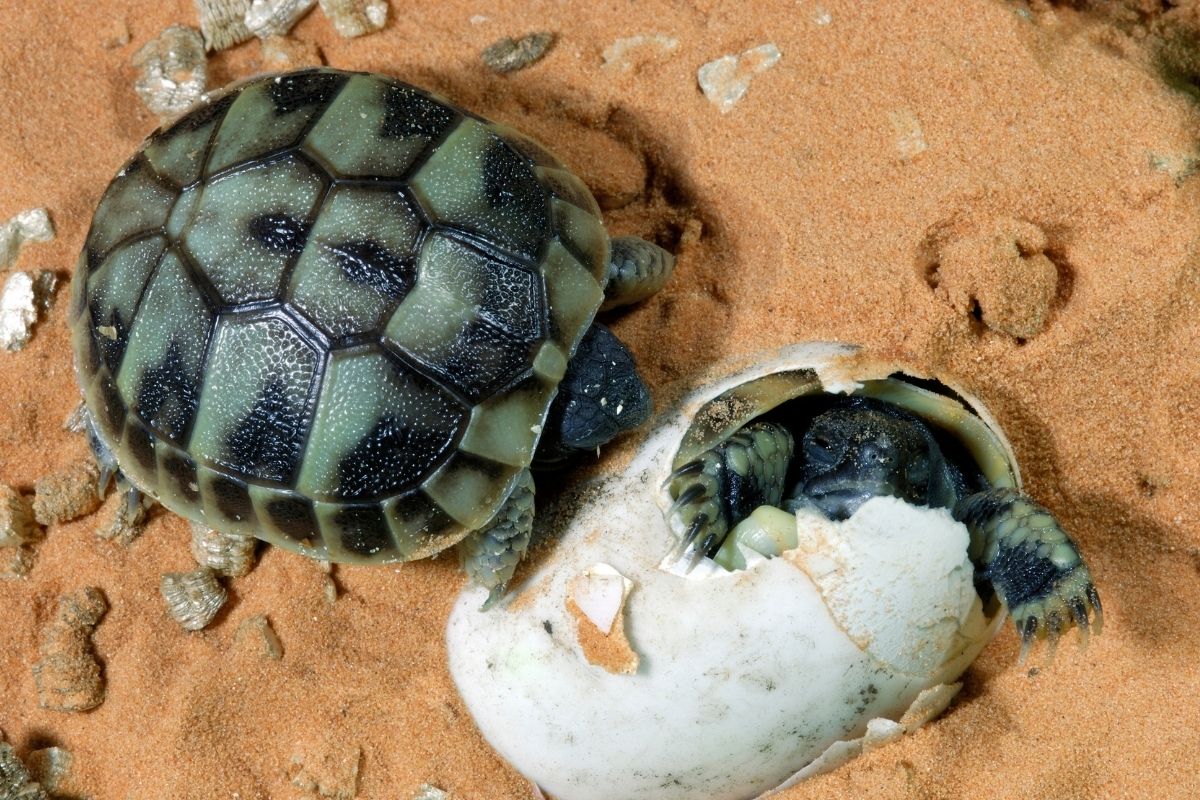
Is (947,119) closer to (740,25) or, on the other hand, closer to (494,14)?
(740,25)

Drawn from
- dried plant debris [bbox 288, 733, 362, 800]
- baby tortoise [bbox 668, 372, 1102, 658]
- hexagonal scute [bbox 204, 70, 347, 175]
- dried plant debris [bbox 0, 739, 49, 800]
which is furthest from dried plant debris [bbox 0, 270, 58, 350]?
baby tortoise [bbox 668, 372, 1102, 658]

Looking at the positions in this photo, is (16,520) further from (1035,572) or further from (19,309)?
(1035,572)

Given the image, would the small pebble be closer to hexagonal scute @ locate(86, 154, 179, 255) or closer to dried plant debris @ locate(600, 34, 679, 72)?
hexagonal scute @ locate(86, 154, 179, 255)

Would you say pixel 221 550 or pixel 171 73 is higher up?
pixel 171 73

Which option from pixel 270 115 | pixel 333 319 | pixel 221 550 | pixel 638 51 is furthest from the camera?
pixel 638 51

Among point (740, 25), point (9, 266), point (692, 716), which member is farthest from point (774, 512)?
point (9, 266)

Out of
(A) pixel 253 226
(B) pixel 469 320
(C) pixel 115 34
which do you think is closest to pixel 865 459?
(B) pixel 469 320

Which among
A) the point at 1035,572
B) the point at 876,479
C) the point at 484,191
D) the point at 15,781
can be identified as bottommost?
the point at 15,781

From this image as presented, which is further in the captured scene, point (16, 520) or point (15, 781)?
point (16, 520)

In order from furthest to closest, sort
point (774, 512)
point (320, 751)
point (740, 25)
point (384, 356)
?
point (740, 25)
point (320, 751)
point (774, 512)
point (384, 356)
